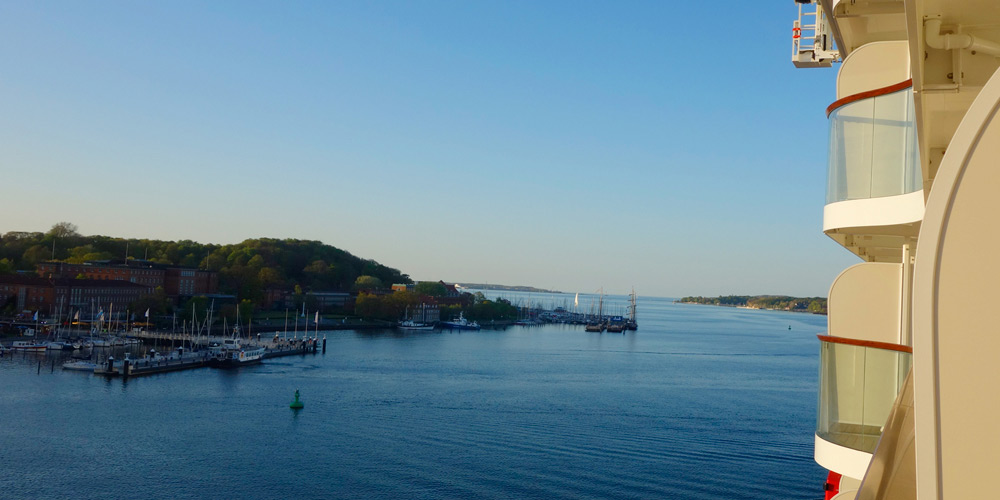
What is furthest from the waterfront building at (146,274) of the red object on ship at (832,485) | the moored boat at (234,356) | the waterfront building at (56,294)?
the red object on ship at (832,485)

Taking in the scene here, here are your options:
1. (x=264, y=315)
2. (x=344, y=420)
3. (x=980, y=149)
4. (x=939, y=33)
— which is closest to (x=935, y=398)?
(x=980, y=149)

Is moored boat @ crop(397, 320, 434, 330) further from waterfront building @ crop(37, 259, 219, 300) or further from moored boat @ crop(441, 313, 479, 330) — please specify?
waterfront building @ crop(37, 259, 219, 300)

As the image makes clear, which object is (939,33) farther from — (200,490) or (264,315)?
(264,315)

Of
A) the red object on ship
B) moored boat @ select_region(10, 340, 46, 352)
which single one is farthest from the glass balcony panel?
moored boat @ select_region(10, 340, 46, 352)

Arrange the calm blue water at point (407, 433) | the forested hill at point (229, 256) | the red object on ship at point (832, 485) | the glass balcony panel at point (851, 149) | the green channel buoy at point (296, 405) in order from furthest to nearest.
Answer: the forested hill at point (229, 256), the green channel buoy at point (296, 405), the calm blue water at point (407, 433), the red object on ship at point (832, 485), the glass balcony panel at point (851, 149)

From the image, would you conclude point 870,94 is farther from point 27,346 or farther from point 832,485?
point 27,346

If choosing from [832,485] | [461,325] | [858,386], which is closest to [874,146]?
[858,386]

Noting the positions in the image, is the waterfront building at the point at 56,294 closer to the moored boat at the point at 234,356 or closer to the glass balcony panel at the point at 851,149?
the moored boat at the point at 234,356
